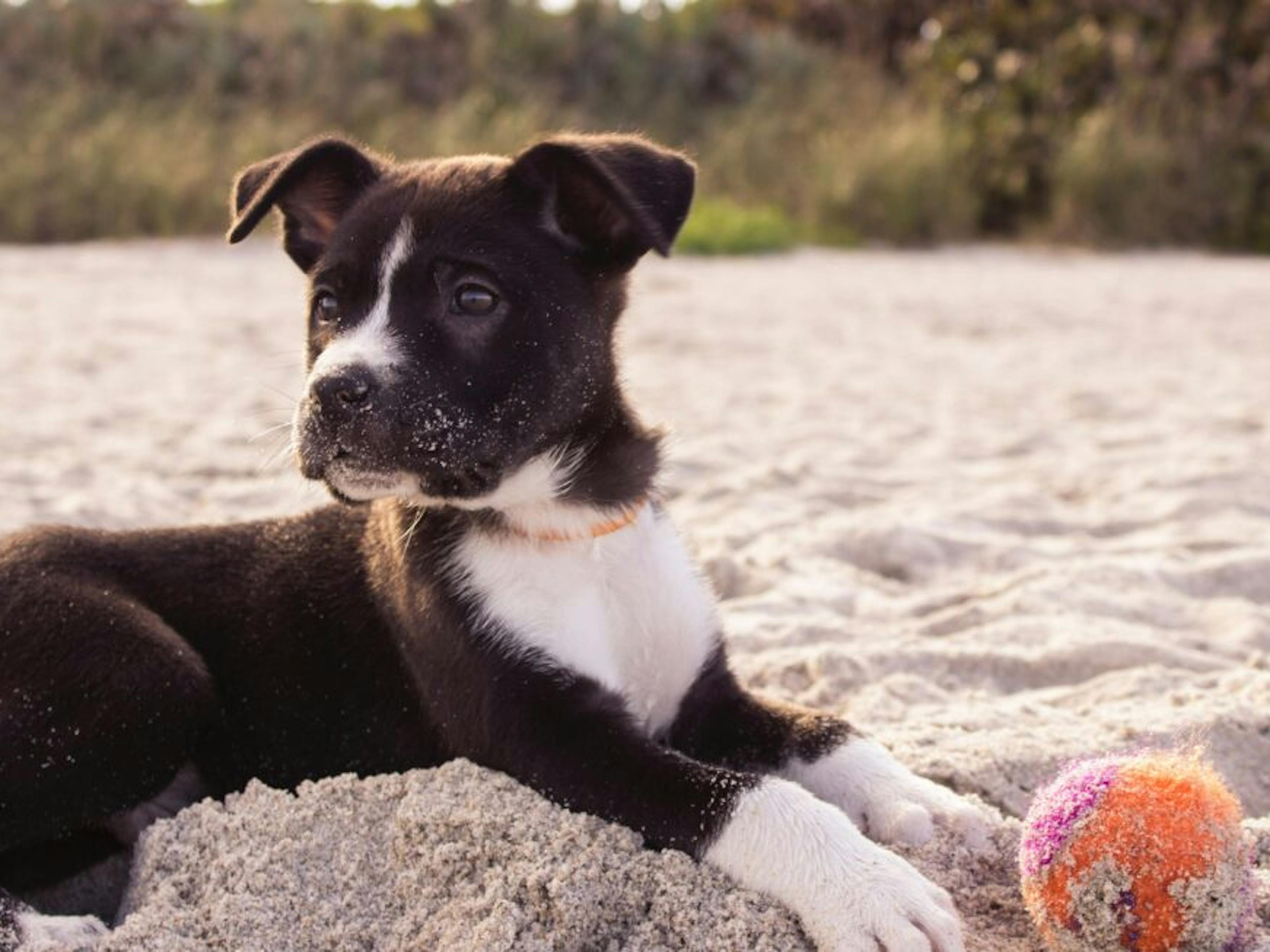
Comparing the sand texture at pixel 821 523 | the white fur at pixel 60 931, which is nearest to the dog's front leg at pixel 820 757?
the sand texture at pixel 821 523

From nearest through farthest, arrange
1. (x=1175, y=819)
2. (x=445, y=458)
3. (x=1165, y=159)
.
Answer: (x=1175, y=819) < (x=445, y=458) < (x=1165, y=159)

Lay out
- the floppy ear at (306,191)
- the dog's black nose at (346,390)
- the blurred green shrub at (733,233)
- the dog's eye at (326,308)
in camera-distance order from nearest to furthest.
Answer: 1. the dog's black nose at (346,390)
2. the dog's eye at (326,308)
3. the floppy ear at (306,191)
4. the blurred green shrub at (733,233)

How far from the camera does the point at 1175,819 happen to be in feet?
8.48

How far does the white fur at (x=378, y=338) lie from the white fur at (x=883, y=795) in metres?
1.21

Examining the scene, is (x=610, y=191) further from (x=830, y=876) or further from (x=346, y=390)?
(x=830, y=876)

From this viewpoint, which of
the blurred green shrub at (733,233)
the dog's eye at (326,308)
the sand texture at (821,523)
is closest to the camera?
the sand texture at (821,523)

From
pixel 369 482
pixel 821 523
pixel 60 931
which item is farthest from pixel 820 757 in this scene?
pixel 821 523

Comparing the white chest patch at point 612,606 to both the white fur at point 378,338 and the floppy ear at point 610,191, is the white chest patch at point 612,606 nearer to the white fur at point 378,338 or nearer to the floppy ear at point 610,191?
the white fur at point 378,338

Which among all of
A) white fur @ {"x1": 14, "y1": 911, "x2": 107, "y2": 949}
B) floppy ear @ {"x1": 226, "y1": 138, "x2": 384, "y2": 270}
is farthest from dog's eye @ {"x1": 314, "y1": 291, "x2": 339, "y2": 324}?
white fur @ {"x1": 14, "y1": 911, "x2": 107, "y2": 949}

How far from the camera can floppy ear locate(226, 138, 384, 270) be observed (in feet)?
11.1

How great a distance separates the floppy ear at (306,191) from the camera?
3.38m

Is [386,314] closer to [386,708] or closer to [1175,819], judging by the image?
[386,708]

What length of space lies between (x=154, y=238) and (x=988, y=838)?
1151 centimetres

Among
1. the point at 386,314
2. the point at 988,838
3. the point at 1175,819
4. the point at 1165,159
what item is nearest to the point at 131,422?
the point at 386,314
